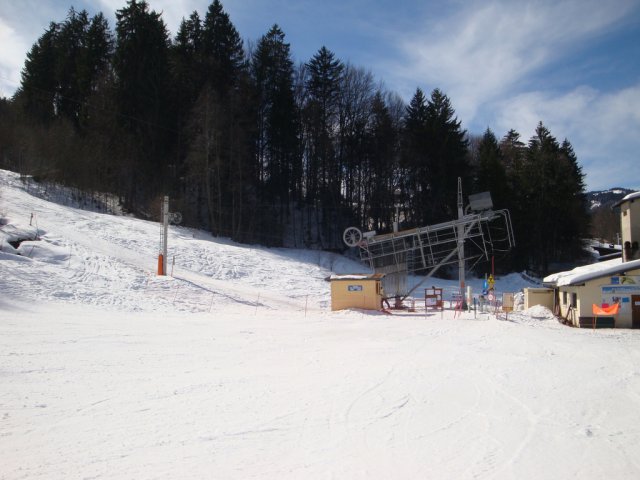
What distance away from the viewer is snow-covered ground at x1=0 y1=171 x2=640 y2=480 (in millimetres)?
5160

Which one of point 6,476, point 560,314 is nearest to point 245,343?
point 6,476

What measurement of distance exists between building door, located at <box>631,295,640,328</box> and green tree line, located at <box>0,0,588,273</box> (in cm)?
2734

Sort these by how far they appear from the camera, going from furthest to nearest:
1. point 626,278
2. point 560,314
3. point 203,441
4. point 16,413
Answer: point 560,314 → point 626,278 → point 16,413 → point 203,441

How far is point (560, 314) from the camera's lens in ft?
79.5

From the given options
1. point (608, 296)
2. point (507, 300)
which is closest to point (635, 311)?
point (608, 296)

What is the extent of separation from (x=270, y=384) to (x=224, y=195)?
32767 millimetres

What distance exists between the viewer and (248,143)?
41781mm

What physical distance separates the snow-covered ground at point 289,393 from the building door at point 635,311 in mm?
2993

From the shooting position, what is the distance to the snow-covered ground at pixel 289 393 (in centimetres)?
516

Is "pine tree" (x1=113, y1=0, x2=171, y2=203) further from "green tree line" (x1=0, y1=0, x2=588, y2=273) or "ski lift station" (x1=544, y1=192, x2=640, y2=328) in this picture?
"ski lift station" (x1=544, y1=192, x2=640, y2=328)

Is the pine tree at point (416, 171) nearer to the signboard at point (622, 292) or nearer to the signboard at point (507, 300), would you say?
the signboard at point (507, 300)

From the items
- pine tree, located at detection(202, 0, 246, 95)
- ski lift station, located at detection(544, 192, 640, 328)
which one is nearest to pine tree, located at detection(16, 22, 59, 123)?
pine tree, located at detection(202, 0, 246, 95)

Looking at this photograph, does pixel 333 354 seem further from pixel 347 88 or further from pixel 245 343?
pixel 347 88

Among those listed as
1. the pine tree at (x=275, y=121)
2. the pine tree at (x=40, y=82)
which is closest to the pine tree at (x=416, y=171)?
the pine tree at (x=275, y=121)
